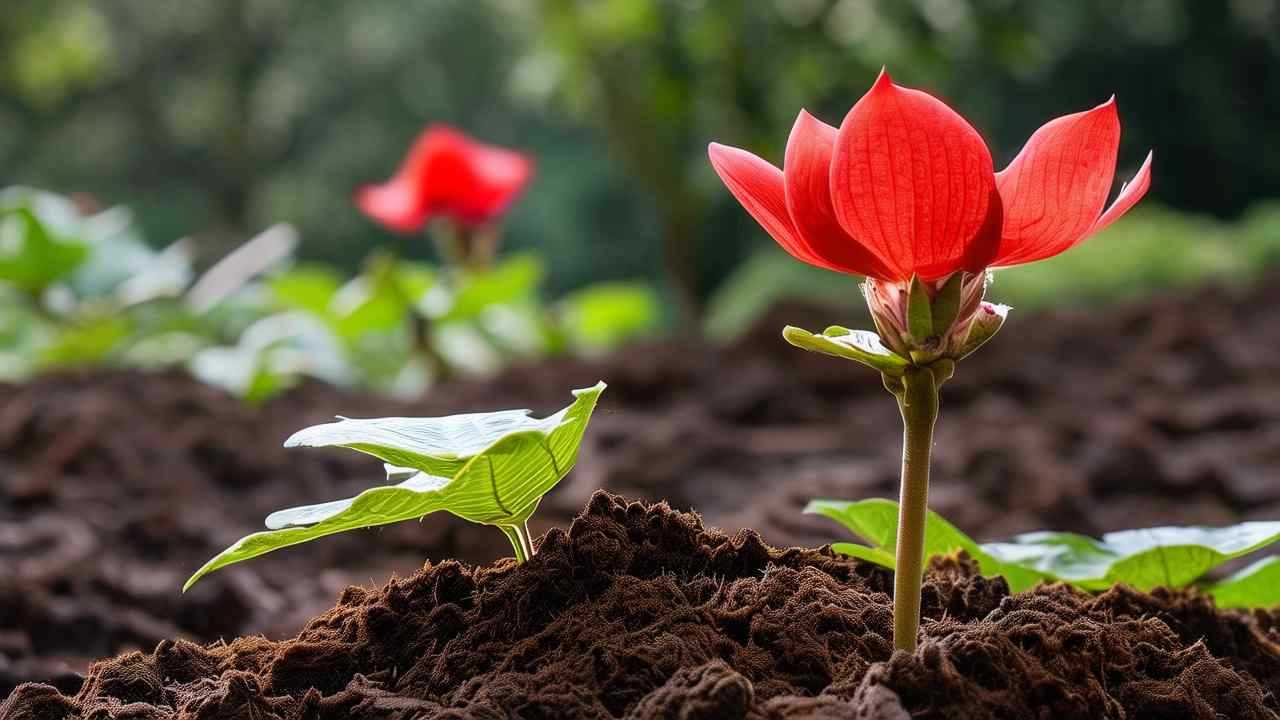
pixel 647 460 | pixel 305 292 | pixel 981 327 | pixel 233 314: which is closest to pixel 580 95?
pixel 233 314

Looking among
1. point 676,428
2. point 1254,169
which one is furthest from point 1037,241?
point 1254,169

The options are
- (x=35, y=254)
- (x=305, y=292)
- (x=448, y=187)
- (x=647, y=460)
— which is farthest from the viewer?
(x=305, y=292)

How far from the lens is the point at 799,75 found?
18.7 ft

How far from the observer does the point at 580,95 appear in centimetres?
642

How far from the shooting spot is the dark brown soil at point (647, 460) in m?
1.59

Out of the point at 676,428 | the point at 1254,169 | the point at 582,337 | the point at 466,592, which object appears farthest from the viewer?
the point at 1254,169

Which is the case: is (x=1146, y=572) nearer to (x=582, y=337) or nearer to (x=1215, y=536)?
(x=1215, y=536)

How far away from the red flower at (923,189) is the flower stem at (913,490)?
0.21 ft

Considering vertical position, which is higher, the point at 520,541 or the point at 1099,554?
the point at 1099,554

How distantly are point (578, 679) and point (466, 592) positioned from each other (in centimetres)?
17

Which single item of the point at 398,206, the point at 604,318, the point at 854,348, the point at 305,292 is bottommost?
the point at 854,348

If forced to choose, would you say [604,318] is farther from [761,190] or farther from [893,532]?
[761,190]

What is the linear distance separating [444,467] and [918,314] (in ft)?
0.95

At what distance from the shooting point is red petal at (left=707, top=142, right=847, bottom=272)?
75 centimetres
